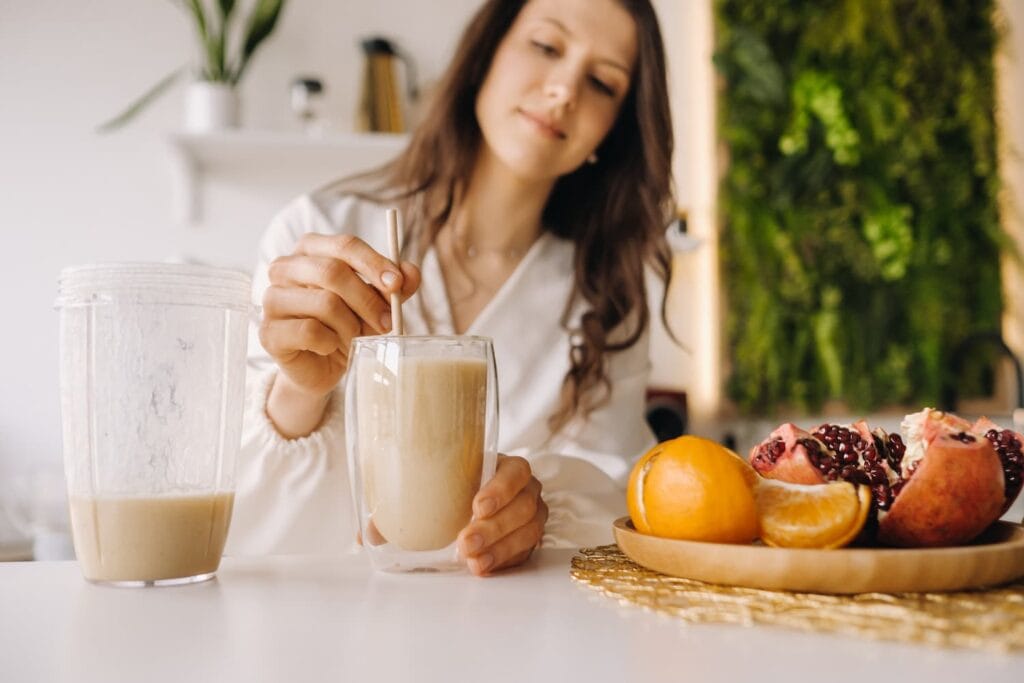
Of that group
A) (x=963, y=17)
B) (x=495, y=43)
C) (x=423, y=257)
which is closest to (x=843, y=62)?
(x=963, y=17)

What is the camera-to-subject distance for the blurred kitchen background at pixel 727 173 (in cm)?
247

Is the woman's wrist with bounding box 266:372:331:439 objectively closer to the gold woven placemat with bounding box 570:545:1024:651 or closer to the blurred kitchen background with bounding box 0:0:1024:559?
the gold woven placemat with bounding box 570:545:1024:651

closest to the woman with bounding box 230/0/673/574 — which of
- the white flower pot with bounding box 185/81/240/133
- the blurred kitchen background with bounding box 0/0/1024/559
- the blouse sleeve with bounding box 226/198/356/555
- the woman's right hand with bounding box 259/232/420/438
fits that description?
the blouse sleeve with bounding box 226/198/356/555

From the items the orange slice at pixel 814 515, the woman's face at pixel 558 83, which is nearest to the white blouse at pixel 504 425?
the woman's face at pixel 558 83

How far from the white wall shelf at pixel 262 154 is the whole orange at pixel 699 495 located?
188cm

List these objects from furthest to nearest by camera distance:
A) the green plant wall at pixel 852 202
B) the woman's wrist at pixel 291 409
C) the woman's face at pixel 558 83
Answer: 1. the green plant wall at pixel 852 202
2. the woman's face at pixel 558 83
3. the woman's wrist at pixel 291 409

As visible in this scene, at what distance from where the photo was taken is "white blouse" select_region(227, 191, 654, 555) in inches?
48.3

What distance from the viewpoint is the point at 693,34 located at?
2.76 metres

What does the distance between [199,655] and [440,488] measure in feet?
0.85

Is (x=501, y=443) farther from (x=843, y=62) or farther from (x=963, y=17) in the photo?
(x=963, y=17)

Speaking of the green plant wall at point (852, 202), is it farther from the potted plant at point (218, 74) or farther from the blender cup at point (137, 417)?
the blender cup at point (137, 417)

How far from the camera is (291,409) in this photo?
3.89 ft

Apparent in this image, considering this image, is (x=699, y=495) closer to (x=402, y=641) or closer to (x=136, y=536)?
(x=402, y=641)

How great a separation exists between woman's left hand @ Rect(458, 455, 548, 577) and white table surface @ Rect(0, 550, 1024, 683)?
1.3 inches
